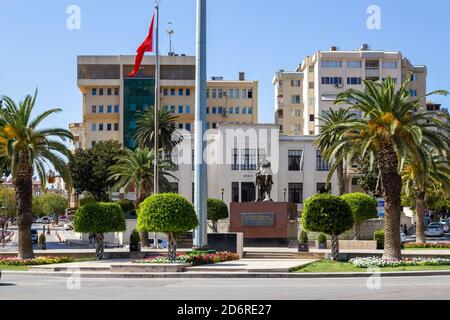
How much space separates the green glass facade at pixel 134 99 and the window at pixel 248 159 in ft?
120

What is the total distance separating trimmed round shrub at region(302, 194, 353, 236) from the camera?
41.6m

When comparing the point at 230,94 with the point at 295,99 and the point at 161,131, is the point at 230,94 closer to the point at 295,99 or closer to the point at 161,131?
the point at 295,99

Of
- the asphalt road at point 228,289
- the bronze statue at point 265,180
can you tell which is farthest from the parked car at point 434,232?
the asphalt road at point 228,289

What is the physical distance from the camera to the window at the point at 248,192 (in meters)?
92.1

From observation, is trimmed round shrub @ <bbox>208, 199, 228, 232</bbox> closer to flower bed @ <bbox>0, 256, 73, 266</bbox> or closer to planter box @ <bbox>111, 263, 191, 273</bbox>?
flower bed @ <bbox>0, 256, 73, 266</bbox>

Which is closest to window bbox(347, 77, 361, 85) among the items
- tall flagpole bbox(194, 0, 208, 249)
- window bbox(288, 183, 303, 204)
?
window bbox(288, 183, 303, 204)

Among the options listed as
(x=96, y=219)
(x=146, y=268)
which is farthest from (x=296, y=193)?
(x=146, y=268)

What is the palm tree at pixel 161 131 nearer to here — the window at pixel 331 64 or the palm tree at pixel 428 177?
the palm tree at pixel 428 177

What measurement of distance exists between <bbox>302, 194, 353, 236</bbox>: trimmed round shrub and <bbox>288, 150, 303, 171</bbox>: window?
50876 millimetres

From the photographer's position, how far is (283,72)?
131375 mm

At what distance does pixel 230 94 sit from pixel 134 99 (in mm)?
21625
